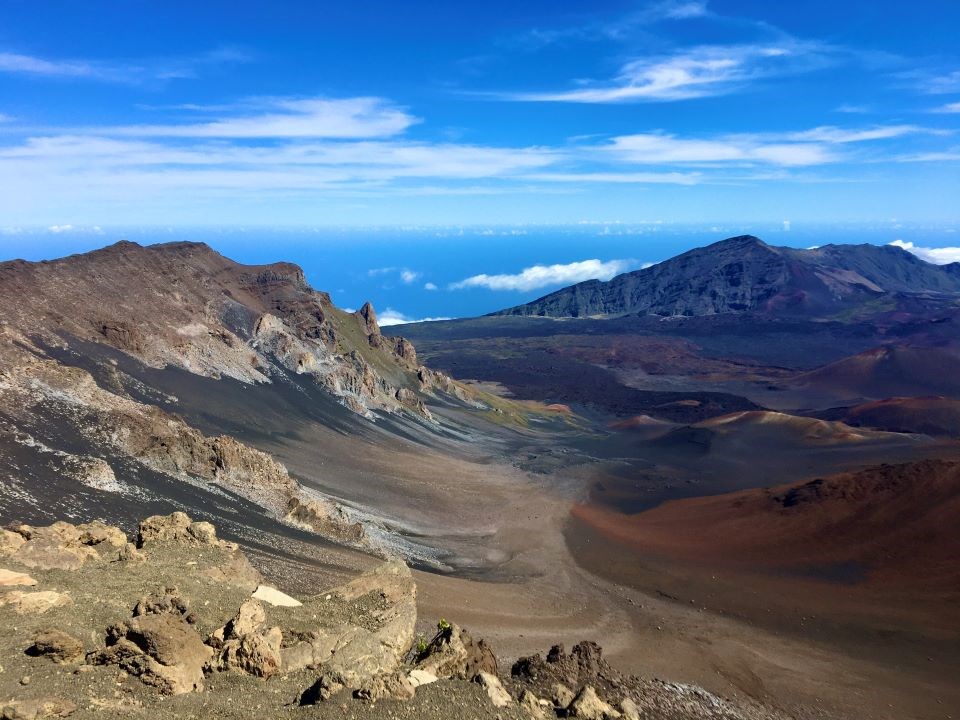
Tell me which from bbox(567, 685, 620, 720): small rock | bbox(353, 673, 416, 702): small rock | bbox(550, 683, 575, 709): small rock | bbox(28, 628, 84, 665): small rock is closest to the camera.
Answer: bbox(28, 628, 84, 665): small rock

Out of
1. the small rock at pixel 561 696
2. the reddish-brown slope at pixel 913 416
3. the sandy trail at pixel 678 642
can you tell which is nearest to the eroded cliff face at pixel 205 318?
the sandy trail at pixel 678 642

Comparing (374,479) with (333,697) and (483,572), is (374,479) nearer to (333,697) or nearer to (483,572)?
(483,572)

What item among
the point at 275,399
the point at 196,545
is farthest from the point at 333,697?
the point at 275,399

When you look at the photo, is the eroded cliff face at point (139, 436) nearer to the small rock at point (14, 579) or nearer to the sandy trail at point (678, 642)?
the sandy trail at point (678, 642)

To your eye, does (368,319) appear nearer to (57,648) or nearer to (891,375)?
(57,648)

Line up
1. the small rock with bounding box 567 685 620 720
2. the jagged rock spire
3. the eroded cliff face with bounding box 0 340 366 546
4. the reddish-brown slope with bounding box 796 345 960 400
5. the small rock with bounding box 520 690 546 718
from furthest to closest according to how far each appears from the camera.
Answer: the reddish-brown slope with bounding box 796 345 960 400
the jagged rock spire
the eroded cliff face with bounding box 0 340 366 546
the small rock with bounding box 567 685 620 720
the small rock with bounding box 520 690 546 718

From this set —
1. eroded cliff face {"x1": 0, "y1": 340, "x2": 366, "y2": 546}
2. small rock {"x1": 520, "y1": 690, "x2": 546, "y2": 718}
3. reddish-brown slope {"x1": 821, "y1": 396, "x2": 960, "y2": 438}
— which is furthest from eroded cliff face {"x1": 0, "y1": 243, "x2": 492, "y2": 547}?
reddish-brown slope {"x1": 821, "y1": 396, "x2": 960, "y2": 438}

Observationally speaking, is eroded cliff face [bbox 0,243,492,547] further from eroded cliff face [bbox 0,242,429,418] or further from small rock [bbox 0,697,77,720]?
small rock [bbox 0,697,77,720]
